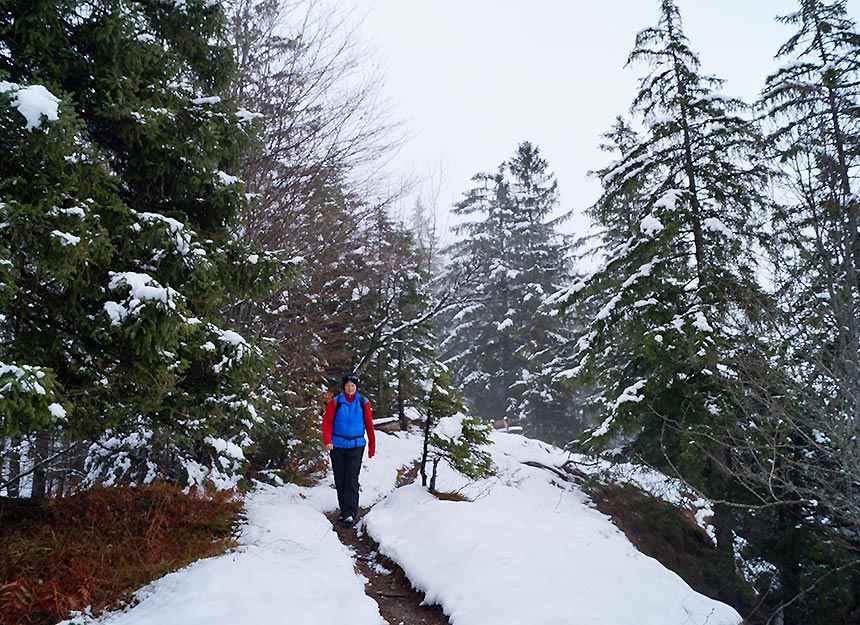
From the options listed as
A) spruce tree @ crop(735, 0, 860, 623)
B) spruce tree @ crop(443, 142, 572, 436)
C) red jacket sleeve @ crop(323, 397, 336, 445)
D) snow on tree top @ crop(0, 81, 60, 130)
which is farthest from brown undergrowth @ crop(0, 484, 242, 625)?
spruce tree @ crop(443, 142, 572, 436)

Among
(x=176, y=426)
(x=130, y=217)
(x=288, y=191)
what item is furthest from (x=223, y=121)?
(x=176, y=426)

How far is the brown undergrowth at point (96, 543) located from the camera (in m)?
4.06

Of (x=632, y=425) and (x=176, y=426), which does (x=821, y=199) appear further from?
(x=176, y=426)

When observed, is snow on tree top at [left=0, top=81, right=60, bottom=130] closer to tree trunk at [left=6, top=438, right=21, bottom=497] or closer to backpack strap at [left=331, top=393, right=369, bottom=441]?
tree trunk at [left=6, top=438, right=21, bottom=497]

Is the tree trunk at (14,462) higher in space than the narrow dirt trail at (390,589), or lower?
higher

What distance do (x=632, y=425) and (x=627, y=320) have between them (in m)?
2.24

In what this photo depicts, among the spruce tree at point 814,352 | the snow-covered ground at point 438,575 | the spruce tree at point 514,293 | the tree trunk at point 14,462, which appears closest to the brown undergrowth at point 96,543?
the snow-covered ground at point 438,575

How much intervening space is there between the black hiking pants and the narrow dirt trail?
2.27 feet

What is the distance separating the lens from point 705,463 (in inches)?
404

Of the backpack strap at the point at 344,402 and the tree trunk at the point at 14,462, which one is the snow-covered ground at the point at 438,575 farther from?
the tree trunk at the point at 14,462

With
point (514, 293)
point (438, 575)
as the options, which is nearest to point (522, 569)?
point (438, 575)

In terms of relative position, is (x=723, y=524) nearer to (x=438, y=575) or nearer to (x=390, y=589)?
(x=438, y=575)

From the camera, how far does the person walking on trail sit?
7758mm

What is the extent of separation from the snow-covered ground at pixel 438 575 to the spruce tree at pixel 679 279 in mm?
3621
